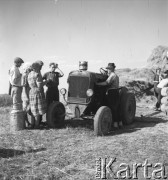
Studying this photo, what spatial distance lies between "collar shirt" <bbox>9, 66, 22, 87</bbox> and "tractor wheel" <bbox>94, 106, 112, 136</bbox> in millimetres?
2530

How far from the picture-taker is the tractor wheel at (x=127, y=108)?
8680 millimetres

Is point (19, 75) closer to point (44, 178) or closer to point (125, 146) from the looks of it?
point (125, 146)

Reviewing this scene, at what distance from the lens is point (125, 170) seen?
4.84 metres

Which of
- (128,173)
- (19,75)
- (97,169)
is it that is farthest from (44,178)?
(19,75)

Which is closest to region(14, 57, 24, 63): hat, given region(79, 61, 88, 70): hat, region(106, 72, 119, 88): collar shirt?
region(79, 61, 88, 70): hat

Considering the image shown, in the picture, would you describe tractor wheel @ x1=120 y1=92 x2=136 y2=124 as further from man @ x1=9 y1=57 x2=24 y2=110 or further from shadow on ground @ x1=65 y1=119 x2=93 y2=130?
man @ x1=9 y1=57 x2=24 y2=110

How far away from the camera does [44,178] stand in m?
4.54

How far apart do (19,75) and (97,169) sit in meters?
4.25

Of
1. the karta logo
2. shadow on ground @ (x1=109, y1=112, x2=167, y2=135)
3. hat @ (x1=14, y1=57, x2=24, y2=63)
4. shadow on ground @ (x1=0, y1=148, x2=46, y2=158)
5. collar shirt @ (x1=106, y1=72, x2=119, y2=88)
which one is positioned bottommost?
the karta logo

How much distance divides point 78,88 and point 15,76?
1804 millimetres

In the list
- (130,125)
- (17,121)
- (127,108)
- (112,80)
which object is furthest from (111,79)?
(17,121)

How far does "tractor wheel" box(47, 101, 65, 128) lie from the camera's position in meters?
8.26

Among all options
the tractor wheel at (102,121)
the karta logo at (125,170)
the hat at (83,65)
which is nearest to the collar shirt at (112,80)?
the hat at (83,65)

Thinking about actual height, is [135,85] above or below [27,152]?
above
